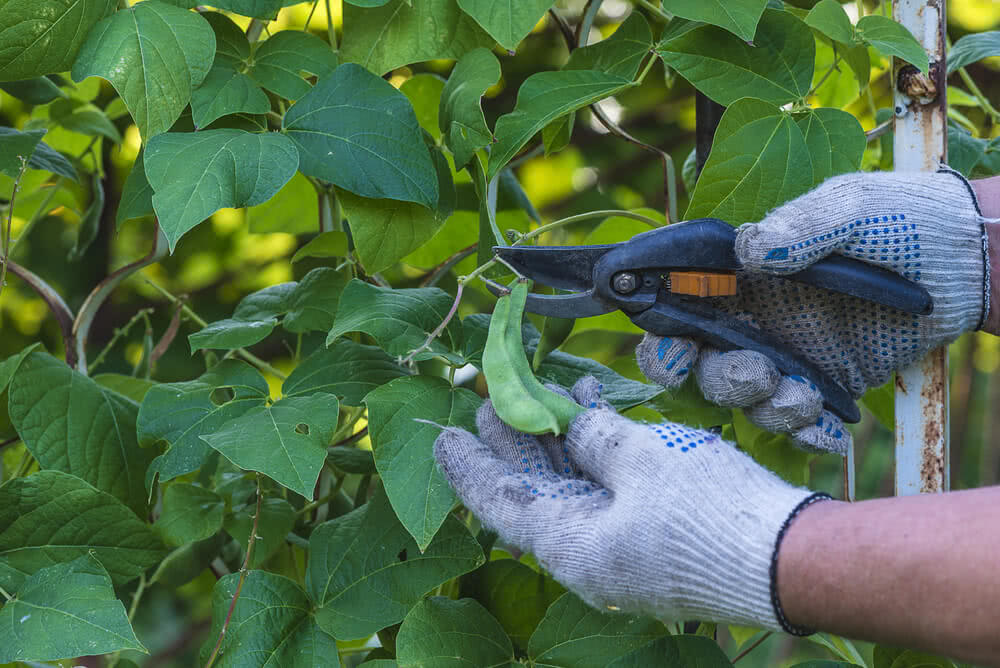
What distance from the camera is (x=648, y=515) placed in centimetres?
69

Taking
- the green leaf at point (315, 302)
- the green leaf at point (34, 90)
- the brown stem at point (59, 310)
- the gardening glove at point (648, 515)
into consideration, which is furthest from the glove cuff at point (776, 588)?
the green leaf at point (34, 90)

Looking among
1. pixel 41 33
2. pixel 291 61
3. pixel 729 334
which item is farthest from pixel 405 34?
pixel 729 334

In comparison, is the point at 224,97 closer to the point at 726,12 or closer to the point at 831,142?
the point at 726,12

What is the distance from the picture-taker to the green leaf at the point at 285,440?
2.54 ft

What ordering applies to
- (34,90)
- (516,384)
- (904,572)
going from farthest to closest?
(34,90) < (516,384) < (904,572)

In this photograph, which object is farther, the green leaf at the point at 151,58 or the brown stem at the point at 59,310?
the brown stem at the point at 59,310

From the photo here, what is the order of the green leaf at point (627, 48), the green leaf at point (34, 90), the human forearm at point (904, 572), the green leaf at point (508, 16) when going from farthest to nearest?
the green leaf at point (34, 90), the green leaf at point (627, 48), the green leaf at point (508, 16), the human forearm at point (904, 572)

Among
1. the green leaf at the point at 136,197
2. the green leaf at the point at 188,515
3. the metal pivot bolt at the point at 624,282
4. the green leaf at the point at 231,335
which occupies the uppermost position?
the green leaf at the point at 136,197

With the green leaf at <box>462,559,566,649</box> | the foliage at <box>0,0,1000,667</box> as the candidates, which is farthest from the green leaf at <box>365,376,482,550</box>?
the green leaf at <box>462,559,566,649</box>

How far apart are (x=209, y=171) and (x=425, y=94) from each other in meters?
0.42

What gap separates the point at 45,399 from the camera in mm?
972

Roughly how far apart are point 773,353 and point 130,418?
2.24 ft

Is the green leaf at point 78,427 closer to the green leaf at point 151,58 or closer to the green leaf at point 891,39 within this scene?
the green leaf at point 151,58

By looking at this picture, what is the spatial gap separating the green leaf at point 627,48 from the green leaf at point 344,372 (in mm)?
375
